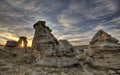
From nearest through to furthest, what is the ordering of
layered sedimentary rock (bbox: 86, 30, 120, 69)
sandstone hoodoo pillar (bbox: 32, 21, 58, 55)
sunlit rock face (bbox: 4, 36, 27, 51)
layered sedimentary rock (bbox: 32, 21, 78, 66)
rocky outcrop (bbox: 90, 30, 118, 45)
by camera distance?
layered sedimentary rock (bbox: 86, 30, 120, 69) → layered sedimentary rock (bbox: 32, 21, 78, 66) → sandstone hoodoo pillar (bbox: 32, 21, 58, 55) → rocky outcrop (bbox: 90, 30, 118, 45) → sunlit rock face (bbox: 4, 36, 27, 51)

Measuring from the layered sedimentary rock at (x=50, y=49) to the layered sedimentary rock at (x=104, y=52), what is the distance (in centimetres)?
617

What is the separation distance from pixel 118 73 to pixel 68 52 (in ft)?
48.8

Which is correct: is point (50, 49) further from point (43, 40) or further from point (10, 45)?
point (10, 45)

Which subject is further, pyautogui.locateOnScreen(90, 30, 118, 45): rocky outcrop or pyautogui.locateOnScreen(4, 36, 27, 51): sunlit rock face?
pyautogui.locateOnScreen(4, 36, 27, 51): sunlit rock face

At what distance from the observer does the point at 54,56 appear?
3997 cm

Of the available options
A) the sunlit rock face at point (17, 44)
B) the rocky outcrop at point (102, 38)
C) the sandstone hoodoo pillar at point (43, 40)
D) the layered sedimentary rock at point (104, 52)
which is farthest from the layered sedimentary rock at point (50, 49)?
the sunlit rock face at point (17, 44)

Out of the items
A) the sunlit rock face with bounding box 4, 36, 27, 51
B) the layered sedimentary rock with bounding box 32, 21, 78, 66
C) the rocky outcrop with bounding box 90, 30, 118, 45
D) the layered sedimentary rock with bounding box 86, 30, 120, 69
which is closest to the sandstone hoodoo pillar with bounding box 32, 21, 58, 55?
the layered sedimentary rock with bounding box 32, 21, 78, 66

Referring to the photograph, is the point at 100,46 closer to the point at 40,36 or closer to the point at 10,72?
the point at 40,36

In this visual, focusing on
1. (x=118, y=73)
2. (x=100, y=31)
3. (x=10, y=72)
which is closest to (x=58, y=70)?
(x=10, y=72)

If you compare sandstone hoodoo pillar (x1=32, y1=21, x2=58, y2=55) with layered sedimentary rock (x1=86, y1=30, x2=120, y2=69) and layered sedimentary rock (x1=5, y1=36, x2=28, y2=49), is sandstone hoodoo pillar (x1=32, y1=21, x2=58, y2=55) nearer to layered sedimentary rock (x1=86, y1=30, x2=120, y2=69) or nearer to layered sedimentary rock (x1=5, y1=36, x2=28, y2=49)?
layered sedimentary rock (x1=86, y1=30, x2=120, y2=69)

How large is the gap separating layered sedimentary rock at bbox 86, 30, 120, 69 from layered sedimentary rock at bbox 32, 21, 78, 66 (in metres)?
6.17

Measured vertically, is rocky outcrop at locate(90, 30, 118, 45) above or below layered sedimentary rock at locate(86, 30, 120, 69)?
above

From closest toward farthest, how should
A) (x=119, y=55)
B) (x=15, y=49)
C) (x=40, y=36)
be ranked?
1. (x=119, y=55)
2. (x=40, y=36)
3. (x=15, y=49)

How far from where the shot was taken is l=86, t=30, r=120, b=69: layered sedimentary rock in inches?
1493
